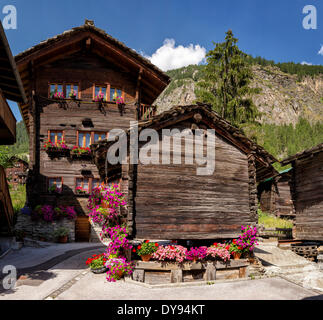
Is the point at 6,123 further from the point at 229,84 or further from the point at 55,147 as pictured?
the point at 229,84

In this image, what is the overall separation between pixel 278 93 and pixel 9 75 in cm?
17764

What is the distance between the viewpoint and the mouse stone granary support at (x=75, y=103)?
1842 centimetres

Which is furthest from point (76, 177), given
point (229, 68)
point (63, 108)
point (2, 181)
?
point (229, 68)

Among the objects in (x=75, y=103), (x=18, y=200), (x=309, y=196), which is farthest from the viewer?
(x=18, y=200)

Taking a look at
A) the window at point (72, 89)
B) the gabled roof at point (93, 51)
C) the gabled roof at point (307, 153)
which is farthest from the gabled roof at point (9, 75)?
the gabled roof at point (307, 153)

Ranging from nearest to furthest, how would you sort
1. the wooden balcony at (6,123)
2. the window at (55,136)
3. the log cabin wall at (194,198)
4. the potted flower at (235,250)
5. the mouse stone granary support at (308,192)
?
the log cabin wall at (194,198)
the wooden balcony at (6,123)
the potted flower at (235,250)
the mouse stone granary support at (308,192)
the window at (55,136)

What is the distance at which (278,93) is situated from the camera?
16600 cm

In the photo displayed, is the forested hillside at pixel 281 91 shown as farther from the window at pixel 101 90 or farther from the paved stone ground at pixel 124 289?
the paved stone ground at pixel 124 289

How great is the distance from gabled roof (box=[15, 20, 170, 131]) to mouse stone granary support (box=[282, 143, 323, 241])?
34.6 ft

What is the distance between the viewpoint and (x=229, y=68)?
26.6 meters

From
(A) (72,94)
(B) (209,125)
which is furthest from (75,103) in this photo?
(B) (209,125)

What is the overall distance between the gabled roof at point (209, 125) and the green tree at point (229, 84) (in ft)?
47.0

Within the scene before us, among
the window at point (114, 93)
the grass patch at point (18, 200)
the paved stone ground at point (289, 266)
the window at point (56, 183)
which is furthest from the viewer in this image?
the grass patch at point (18, 200)

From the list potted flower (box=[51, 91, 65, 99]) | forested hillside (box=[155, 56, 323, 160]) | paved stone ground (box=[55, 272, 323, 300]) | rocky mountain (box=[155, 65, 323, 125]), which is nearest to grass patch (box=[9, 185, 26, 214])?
potted flower (box=[51, 91, 65, 99])
